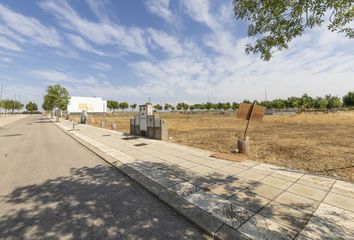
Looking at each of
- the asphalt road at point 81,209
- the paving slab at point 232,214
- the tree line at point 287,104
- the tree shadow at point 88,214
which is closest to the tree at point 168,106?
the tree line at point 287,104

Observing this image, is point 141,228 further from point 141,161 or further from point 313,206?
point 141,161

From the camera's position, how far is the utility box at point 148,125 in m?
12.3

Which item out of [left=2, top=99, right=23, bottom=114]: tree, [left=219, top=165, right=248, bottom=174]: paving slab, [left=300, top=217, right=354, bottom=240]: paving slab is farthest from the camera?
[left=2, top=99, right=23, bottom=114]: tree

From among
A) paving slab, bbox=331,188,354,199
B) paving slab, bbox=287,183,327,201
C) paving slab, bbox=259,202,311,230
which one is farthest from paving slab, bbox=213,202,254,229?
paving slab, bbox=331,188,354,199

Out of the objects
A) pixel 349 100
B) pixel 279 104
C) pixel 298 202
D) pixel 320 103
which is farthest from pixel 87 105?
pixel 349 100

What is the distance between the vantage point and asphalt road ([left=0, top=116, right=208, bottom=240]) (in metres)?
3.01

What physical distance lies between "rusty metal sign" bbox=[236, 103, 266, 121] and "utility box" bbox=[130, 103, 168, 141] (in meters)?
5.29

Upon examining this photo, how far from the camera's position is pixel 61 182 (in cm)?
523

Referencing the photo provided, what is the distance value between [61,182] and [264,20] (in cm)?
631

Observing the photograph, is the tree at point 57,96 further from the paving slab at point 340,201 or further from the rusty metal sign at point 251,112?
the paving slab at point 340,201

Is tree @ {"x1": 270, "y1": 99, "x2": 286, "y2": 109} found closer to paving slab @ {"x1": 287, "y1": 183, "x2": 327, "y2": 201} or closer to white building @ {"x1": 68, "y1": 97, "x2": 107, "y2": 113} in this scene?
white building @ {"x1": 68, "y1": 97, "x2": 107, "y2": 113}

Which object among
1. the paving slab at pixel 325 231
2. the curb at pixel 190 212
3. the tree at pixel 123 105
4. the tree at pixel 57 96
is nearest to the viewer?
the paving slab at pixel 325 231

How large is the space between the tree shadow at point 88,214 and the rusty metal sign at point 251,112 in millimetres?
5507

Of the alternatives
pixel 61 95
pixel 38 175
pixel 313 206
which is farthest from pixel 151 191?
pixel 61 95
